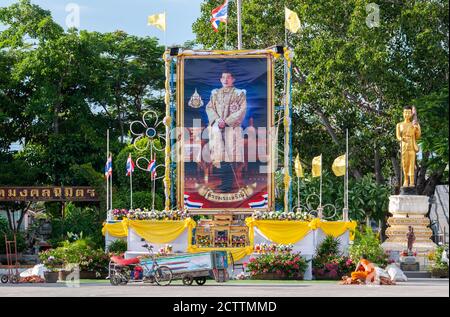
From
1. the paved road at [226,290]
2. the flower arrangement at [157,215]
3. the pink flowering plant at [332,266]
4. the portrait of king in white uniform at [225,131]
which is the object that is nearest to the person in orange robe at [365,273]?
the paved road at [226,290]

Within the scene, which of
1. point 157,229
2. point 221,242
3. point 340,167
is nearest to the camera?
point 157,229

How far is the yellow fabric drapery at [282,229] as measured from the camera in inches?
1497

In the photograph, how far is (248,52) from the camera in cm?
4191

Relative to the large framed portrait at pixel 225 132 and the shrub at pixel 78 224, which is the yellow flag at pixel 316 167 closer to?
the large framed portrait at pixel 225 132

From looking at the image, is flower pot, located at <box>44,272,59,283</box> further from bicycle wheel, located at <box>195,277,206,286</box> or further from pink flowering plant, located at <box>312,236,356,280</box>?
pink flowering plant, located at <box>312,236,356,280</box>

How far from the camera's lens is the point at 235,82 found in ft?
138

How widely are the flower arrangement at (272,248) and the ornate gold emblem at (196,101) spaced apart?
23.7ft

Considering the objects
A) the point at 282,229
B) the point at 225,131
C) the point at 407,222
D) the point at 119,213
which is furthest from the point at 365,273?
the point at 119,213

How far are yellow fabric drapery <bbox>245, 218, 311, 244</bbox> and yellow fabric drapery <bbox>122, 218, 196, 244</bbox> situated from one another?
8.22ft

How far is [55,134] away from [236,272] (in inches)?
945

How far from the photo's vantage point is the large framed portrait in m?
41.7

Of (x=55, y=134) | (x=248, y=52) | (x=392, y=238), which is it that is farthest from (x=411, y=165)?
(x=55, y=134)

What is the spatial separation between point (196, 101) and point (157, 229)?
19.2ft

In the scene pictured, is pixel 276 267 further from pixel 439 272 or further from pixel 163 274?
pixel 439 272
